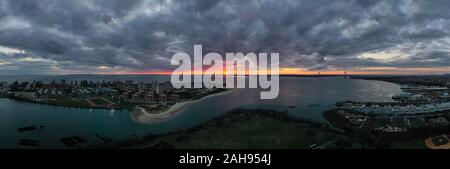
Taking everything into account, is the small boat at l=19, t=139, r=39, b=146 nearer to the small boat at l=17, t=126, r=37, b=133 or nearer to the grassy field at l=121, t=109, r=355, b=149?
the small boat at l=17, t=126, r=37, b=133

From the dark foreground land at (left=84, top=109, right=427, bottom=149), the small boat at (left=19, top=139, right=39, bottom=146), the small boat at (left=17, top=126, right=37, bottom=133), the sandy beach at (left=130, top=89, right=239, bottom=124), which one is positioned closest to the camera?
the dark foreground land at (left=84, top=109, right=427, bottom=149)

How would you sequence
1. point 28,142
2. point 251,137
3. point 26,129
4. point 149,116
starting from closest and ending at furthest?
point 251,137 → point 28,142 → point 26,129 → point 149,116

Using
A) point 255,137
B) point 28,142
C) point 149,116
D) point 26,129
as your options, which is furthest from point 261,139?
point 26,129

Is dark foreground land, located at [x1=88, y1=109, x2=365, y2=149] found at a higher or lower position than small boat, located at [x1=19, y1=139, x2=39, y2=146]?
higher

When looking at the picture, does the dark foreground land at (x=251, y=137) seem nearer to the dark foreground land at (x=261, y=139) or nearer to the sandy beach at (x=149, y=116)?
the dark foreground land at (x=261, y=139)

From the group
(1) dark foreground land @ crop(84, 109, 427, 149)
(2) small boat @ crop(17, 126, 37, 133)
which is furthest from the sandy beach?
(1) dark foreground land @ crop(84, 109, 427, 149)

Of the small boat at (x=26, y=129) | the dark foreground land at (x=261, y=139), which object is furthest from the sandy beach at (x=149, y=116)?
the dark foreground land at (x=261, y=139)

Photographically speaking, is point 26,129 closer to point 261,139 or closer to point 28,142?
point 28,142
